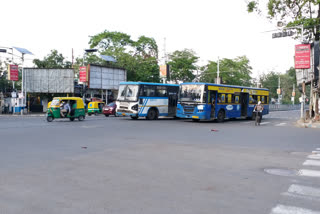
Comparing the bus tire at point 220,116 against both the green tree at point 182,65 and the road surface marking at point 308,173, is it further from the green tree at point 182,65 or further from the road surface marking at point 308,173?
the green tree at point 182,65

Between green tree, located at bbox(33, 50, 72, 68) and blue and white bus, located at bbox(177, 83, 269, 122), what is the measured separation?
35.6 meters

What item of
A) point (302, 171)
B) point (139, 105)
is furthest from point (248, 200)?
point (139, 105)

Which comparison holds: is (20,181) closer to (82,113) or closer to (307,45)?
(82,113)

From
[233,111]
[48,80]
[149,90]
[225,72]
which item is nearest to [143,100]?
[149,90]

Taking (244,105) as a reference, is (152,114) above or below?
below

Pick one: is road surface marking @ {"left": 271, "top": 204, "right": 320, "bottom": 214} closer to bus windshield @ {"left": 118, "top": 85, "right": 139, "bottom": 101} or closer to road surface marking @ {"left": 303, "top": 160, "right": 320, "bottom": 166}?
road surface marking @ {"left": 303, "top": 160, "right": 320, "bottom": 166}

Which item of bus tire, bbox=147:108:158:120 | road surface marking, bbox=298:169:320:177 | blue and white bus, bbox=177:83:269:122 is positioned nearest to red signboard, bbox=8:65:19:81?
bus tire, bbox=147:108:158:120

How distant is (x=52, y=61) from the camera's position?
53.4 meters

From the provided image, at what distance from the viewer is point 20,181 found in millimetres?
5844

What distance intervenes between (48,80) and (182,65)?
916 inches

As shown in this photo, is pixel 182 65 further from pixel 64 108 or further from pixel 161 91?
pixel 64 108

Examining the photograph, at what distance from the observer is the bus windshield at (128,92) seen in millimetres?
24873

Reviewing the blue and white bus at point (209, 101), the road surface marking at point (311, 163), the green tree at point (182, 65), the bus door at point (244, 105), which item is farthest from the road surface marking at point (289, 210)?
the green tree at point (182, 65)

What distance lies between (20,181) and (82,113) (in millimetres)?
18802
